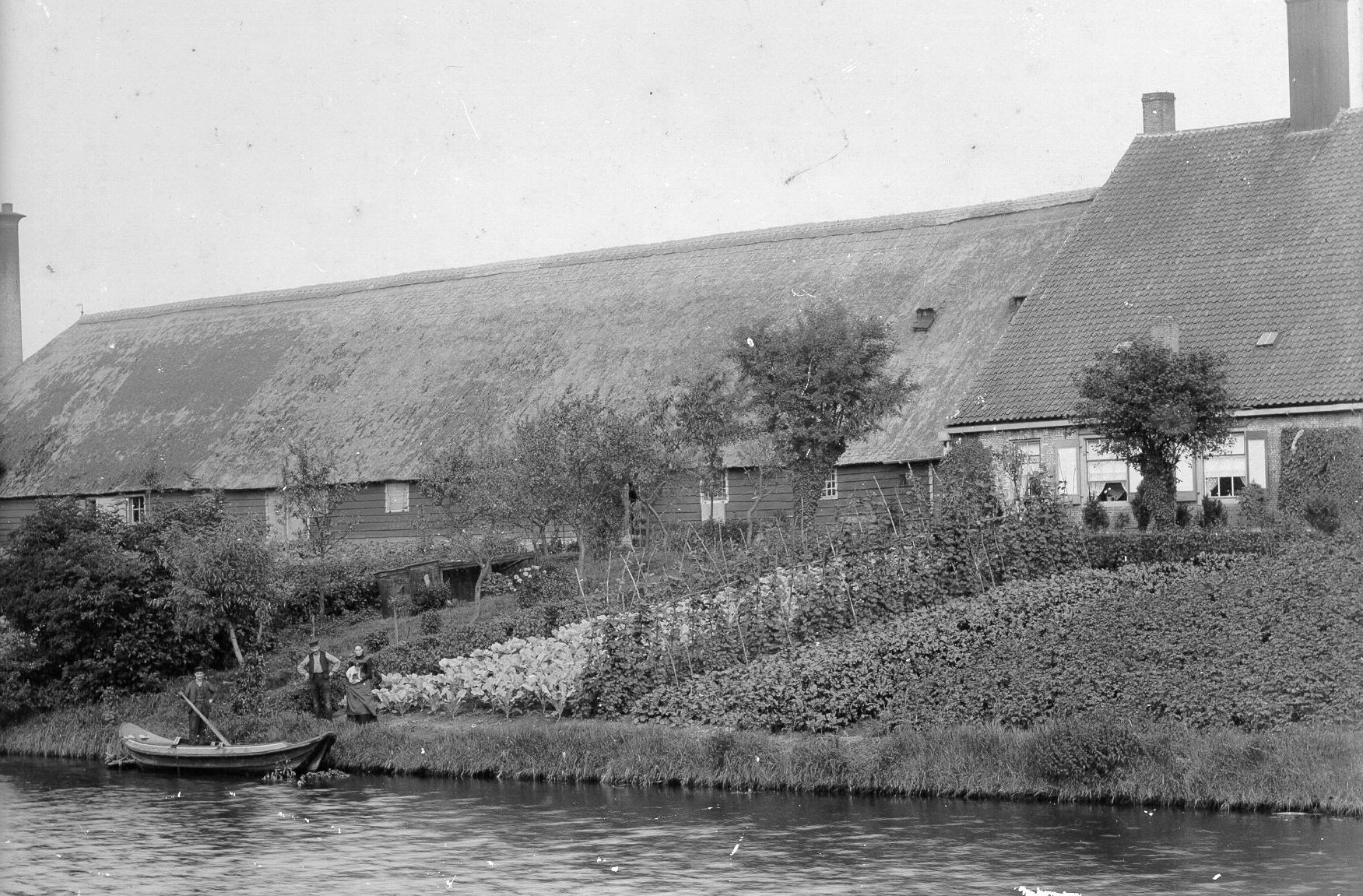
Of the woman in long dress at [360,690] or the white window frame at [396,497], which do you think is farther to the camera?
the white window frame at [396,497]

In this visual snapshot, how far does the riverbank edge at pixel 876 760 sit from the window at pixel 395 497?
783 inches

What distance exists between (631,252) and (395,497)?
11298mm

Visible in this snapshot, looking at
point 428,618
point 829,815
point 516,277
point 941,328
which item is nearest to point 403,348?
point 516,277

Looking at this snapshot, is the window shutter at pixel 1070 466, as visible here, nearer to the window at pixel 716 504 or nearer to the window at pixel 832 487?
the window at pixel 832 487

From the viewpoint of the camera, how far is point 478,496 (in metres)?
34.8

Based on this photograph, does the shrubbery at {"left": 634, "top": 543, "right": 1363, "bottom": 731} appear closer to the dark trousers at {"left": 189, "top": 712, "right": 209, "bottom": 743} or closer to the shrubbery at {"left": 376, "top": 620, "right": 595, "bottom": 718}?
the shrubbery at {"left": 376, "top": 620, "right": 595, "bottom": 718}

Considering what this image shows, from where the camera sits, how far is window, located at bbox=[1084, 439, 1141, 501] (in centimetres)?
3278

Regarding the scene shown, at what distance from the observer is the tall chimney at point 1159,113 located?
38719 mm

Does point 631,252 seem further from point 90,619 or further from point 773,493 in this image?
point 90,619

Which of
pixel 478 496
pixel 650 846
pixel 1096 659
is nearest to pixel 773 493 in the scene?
pixel 478 496

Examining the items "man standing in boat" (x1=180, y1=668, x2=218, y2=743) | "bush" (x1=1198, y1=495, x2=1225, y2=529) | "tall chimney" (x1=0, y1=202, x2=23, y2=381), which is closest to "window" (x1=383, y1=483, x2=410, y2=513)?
"man standing in boat" (x1=180, y1=668, x2=218, y2=743)

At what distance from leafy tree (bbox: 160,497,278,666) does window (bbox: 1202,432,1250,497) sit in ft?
56.3

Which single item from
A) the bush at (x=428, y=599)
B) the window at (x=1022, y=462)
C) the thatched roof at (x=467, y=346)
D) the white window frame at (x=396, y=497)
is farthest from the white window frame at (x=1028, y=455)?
the white window frame at (x=396, y=497)

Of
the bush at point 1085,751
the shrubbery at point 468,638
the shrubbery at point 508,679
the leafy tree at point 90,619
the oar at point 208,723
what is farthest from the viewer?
the leafy tree at point 90,619
